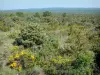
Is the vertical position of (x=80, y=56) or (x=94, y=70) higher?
(x=80, y=56)

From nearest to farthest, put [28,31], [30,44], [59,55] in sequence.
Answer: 1. [59,55]
2. [30,44]
3. [28,31]

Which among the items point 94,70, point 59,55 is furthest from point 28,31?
point 94,70

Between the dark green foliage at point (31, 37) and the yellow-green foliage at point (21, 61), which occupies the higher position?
the dark green foliage at point (31, 37)

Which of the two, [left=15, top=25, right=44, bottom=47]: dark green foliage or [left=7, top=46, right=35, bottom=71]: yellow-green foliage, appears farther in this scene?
[left=15, top=25, right=44, bottom=47]: dark green foliage

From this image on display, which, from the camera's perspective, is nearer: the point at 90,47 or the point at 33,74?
the point at 33,74

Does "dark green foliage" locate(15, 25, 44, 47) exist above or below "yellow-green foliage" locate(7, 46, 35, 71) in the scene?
above

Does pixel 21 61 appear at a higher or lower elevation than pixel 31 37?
lower

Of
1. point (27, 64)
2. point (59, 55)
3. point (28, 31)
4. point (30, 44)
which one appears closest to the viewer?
point (27, 64)

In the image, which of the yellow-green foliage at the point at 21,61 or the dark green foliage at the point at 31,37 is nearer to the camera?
the yellow-green foliage at the point at 21,61

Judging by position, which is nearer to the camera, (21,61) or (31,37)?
(21,61)

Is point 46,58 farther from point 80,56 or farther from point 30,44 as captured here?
point 30,44
